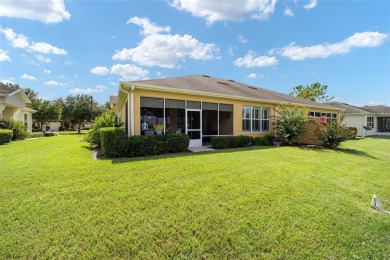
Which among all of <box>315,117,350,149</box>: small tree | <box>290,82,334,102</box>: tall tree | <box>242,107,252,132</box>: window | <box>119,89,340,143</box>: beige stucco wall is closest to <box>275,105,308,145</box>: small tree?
<box>315,117,350,149</box>: small tree

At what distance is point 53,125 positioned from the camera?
1783 inches

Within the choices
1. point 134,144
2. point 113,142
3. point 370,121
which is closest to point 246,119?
point 134,144

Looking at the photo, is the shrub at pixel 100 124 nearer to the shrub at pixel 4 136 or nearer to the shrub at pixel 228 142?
the shrub at pixel 228 142

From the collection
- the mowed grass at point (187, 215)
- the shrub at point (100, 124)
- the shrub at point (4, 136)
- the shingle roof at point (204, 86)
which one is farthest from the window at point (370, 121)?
the shrub at point (4, 136)

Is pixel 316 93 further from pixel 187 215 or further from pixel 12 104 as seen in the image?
pixel 12 104

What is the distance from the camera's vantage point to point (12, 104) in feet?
62.2

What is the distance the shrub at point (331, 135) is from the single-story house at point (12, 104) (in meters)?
25.1

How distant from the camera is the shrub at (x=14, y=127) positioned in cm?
1622

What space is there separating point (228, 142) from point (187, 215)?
829cm

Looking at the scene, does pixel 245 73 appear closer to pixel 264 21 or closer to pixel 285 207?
pixel 264 21

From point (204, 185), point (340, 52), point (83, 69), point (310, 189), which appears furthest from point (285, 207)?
point (340, 52)

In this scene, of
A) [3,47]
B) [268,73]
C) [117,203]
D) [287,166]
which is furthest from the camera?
[268,73]

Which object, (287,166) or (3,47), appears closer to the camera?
(287,166)

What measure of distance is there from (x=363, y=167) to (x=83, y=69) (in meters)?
20.2
